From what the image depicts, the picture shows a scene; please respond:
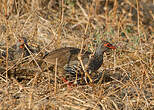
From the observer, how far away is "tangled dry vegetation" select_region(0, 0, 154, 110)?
503 centimetres

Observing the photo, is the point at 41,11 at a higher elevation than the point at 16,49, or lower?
higher

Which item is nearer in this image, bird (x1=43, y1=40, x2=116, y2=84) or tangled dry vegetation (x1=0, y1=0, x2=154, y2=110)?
tangled dry vegetation (x1=0, y1=0, x2=154, y2=110)

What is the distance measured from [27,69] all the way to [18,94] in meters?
1.14

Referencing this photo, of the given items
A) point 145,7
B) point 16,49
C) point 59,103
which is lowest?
point 59,103

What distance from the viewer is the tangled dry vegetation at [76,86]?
16.5 feet

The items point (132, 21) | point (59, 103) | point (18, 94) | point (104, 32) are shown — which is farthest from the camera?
point (132, 21)

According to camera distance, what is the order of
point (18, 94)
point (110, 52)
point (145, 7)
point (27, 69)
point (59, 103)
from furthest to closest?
1. point (145, 7)
2. point (110, 52)
3. point (27, 69)
4. point (18, 94)
5. point (59, 103)

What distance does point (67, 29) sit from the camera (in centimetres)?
914

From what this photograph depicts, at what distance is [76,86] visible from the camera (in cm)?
597

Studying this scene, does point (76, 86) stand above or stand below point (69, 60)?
below

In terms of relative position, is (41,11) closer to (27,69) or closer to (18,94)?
(27,69)

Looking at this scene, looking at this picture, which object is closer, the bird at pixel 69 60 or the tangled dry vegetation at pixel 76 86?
the tangled dry vegetation at pixel 76 86

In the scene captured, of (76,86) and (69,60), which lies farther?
(69,60)

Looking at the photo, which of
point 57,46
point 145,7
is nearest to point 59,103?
point 57,46
